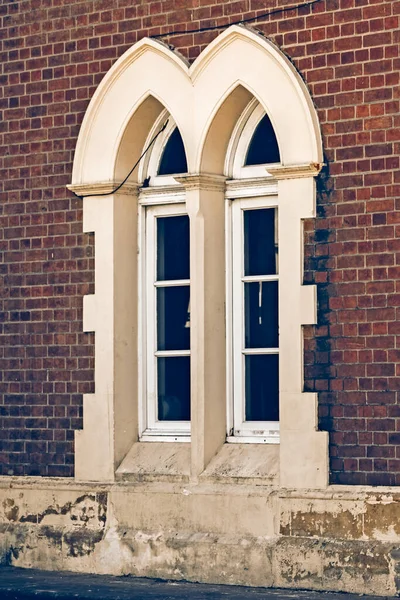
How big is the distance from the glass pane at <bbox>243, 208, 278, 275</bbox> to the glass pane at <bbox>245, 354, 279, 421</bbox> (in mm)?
683

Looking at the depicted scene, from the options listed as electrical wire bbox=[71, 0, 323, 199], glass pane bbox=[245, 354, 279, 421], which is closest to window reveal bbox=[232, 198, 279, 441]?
glass pane bbox=[245, 354, 279, 421]

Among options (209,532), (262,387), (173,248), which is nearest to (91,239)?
(173,248)

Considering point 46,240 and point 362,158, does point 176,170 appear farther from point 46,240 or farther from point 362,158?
point 362,158

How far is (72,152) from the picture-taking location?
11.9 metres

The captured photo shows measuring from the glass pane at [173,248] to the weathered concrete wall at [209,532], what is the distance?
1.73 meters

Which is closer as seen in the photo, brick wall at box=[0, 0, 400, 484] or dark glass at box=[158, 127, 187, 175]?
brick wall at box=[0, 0, 400, 484]

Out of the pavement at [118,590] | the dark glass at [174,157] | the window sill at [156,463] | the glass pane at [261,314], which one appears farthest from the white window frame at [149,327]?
the pavement at [118,590]

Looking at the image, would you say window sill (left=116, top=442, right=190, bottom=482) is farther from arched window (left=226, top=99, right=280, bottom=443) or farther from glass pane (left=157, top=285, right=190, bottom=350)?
glass pane (left=157, top=285, right=190, bottom=350)

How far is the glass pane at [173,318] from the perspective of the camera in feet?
38.5

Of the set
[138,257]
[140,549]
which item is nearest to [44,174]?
[138,257]

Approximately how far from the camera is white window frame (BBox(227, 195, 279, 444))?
11.3 meters

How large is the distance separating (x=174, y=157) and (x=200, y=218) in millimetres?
840

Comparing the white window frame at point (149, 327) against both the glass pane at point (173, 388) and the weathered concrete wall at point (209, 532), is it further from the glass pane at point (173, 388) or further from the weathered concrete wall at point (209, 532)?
the weathered concrete wall at point (209, 532)

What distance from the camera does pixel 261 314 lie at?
1135cm
